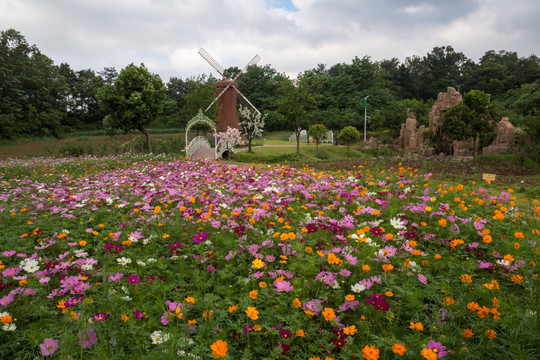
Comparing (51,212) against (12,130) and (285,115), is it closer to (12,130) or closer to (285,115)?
(285,115)

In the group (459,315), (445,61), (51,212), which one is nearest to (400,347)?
(459,315)

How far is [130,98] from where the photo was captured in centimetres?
1925

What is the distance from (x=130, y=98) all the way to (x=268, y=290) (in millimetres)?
19763

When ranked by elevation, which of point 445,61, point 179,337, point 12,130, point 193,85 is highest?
point 445,61

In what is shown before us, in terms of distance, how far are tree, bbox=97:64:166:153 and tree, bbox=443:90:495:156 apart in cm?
1871

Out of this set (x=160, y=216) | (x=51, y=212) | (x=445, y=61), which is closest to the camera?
(x=160, y=216)

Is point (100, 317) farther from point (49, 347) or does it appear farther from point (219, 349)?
point (219, 349)

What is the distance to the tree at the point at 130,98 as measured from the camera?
19.5 metres

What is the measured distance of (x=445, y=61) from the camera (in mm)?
58375

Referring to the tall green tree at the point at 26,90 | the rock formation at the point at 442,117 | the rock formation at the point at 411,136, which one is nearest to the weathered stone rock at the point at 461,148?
the rock formation at the point at 442,117

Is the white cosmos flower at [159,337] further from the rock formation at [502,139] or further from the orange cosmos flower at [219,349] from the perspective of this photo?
the rock formation at [502,139]

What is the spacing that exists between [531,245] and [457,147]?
70.1 ft

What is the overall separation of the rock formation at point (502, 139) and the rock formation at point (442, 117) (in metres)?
3.54

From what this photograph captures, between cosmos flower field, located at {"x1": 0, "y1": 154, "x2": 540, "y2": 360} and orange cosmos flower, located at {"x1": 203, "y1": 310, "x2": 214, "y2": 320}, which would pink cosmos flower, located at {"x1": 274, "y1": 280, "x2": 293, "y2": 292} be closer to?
cosmos flower field, located at {"x1": 0, "y1": 154, "x2": 540, "y2": 360}
